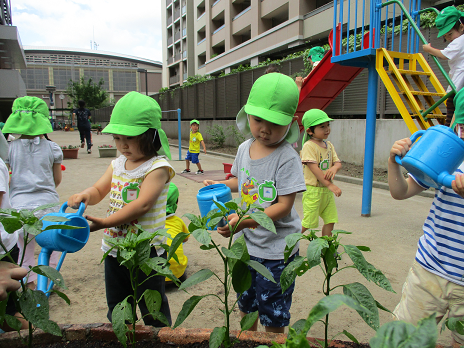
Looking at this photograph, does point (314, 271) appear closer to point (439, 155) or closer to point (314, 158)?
point (314, 158)

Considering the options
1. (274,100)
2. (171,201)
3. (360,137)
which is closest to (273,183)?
(274,100)

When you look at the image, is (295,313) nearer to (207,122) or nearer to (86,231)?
(86,231)

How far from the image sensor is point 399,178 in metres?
1.60

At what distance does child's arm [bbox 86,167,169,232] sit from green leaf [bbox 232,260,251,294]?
82 centimetres

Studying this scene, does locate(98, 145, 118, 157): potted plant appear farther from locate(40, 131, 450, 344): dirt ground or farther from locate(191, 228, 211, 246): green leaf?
locate(191, 228, 211, 246): green leaf

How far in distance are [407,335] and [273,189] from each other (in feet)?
4.06

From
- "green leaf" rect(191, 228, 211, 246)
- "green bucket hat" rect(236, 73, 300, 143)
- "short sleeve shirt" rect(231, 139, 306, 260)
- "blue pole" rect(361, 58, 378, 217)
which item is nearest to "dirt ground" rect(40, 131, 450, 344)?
"blue pole" rect(361, 58, 378, 217)

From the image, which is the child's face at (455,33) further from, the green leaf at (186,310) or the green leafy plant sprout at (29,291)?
the green leafy plant sprout at (29,291)

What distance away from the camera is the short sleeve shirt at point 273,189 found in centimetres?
179

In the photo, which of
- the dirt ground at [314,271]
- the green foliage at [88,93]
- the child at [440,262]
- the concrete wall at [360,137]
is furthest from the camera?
the green foliage at [88,93]

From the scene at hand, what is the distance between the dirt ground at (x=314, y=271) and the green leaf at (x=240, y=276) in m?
1.31

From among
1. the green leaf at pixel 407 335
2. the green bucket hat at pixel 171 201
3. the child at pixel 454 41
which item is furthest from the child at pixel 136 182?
the child at pixel 454 41

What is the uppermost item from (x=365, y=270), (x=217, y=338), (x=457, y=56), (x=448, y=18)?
(x=448, y=18)

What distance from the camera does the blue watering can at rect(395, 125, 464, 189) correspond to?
4.05ft
